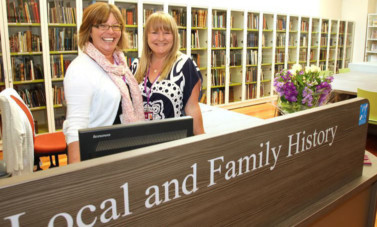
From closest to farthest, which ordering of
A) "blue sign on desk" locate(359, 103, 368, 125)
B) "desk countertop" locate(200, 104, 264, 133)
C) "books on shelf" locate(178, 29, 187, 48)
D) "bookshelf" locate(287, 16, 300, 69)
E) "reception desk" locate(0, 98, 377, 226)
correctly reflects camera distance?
"reception desk" locate(0, 98, 377, 226), "blue sign on desk" locate(359, 103, 368, 125), "desk countertop" locate(200, 104, 264, 133), "books on shelf" locate(178, 29, 187, 48), "bookshelf" locate(287, 16, 300, 69)

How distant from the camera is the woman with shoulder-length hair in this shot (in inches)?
58.3

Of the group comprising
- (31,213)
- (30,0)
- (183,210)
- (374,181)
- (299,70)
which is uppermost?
(30,0)

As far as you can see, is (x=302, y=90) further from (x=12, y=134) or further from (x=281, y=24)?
(x=281, y=24)

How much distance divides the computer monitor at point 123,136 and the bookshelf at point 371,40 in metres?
10.5

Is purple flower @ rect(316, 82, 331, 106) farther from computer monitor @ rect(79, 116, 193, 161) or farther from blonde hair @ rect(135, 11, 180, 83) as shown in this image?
computer monitor @ rect(79, 116, 193, 161)

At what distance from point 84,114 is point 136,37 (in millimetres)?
3785

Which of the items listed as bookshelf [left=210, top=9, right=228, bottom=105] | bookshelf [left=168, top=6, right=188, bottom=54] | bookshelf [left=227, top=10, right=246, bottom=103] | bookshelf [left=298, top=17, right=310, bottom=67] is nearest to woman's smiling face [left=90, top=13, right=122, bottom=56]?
bookshelf [left=168, top=6, right=188, bottom=54]

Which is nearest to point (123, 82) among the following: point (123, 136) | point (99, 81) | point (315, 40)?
point (99, 81)

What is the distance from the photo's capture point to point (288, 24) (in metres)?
7.43

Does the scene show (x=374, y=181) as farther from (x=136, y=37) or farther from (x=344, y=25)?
(x=344, y=25)

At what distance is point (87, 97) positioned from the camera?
1503 mm

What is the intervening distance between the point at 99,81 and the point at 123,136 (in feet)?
2.43

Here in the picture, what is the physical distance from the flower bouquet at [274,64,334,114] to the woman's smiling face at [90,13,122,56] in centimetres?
99

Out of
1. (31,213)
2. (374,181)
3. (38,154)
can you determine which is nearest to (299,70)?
(374,181)
